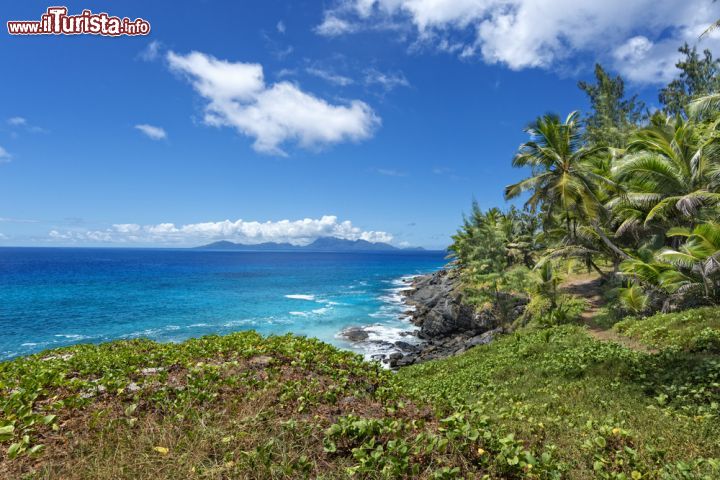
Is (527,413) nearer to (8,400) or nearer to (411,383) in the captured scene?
(411,383)

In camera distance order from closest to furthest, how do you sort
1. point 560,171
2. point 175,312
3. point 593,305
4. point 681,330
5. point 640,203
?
point 681,330, point 640,203, point 560,171, point 593,305, point 175,312

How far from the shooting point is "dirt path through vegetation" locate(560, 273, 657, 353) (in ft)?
45.0

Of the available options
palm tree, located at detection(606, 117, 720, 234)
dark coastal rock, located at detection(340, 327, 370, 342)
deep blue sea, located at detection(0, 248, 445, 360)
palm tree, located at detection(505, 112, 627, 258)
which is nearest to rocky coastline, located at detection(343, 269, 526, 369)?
dark coastal rock, located at detection(340, 327, 370, 342)

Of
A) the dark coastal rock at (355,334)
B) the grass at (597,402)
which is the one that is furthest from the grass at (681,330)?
the dark coastal rock at (355,334)

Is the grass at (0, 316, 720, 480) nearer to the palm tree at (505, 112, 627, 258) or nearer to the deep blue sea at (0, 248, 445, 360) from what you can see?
the palm tree at (505, 112, 627, 258)

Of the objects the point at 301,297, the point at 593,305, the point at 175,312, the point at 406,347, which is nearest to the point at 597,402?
the point at 593,305

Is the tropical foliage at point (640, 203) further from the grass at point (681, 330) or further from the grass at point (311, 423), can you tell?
the grass at point (311, 423)

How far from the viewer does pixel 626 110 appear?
5084 centimetres

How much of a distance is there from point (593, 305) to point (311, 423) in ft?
78.8

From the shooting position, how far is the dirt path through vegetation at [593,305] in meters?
13.7

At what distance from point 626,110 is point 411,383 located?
5767 centimetres

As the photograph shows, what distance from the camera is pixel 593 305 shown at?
22797 millimetres

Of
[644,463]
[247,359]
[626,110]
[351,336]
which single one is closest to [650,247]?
[644,463]

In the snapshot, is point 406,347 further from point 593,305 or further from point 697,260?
point 697,260
